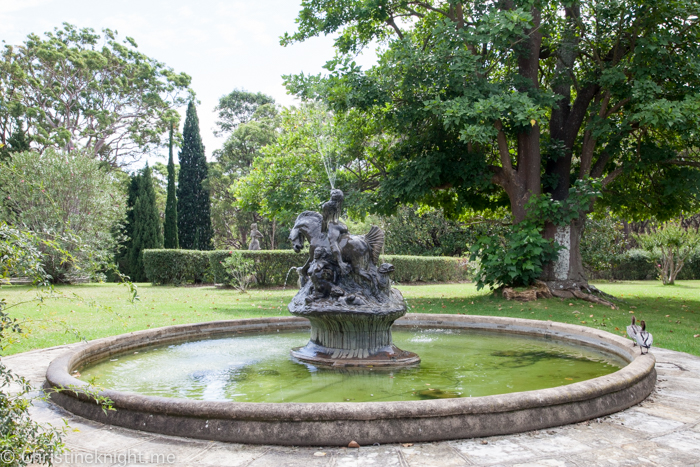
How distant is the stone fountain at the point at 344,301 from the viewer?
5.86 meters

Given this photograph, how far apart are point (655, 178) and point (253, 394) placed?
13.0 m

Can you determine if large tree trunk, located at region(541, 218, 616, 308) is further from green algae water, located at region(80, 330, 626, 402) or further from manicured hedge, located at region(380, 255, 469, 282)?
manicured hedge, located at region(380, 255, 469, 282)

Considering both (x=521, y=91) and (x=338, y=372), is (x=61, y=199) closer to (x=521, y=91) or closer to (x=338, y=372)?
(x=521, y=91)

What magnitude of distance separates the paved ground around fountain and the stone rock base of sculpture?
2.48 m

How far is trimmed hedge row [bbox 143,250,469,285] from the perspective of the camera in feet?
62.5

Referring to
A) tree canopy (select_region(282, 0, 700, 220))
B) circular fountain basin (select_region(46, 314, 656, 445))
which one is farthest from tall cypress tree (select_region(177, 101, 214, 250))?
circular fountain basin (select_region(46, 314, 656, 445))

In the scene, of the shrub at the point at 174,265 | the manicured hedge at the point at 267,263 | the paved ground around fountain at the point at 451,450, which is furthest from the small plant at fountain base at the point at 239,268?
the paved ground around fountain at the point at 451,450

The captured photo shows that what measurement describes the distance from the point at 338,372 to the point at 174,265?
53.4 feet

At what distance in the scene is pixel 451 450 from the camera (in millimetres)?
3238

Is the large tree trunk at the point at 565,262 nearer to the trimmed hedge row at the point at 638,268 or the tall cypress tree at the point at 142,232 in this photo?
the trimmed hedge row at the point at 638,268

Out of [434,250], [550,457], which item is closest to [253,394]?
[550,457]

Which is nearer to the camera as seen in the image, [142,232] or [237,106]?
[142,232]

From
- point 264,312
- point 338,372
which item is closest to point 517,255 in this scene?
point 264,312

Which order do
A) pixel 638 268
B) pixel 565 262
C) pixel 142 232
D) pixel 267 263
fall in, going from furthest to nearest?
1. pixel 638 268
2. pixel 142 232
3. pixel 267 263
4. pixel 565 262
